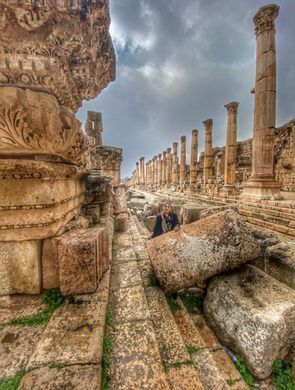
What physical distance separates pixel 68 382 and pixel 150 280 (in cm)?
145

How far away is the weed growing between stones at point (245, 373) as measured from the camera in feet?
4.82

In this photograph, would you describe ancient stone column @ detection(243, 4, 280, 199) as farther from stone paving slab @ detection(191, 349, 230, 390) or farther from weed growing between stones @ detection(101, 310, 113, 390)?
weed growing between stones @ detection(101, 310, 113, 390)

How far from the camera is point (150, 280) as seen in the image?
236 centimetres

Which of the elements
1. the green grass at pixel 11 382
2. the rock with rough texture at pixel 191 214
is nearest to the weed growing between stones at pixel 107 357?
the green grass at pixel 11 382

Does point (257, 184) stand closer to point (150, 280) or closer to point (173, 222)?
point (173, 222)

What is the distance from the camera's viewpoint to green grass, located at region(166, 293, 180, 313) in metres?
2.01

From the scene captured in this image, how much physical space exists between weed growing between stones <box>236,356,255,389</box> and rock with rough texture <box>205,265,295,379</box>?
1.9 inches

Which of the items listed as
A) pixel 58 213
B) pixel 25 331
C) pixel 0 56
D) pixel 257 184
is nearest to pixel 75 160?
pixel 58 213

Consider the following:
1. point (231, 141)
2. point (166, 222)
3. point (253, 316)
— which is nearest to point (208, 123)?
point (231, 141)

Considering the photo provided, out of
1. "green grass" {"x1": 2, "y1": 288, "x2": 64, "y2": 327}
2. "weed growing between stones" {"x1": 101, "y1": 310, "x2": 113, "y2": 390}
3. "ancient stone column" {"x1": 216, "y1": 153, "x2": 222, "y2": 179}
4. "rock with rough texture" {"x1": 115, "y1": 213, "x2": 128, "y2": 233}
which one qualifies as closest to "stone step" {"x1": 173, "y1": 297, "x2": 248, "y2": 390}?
"weed growing between stones" {"x1": 101, "y1": 310, "x2": 113, "y2": 390}

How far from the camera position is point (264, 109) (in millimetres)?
7453

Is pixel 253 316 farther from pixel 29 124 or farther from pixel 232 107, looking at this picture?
pixel 232 107

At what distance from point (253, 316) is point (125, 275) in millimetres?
1503

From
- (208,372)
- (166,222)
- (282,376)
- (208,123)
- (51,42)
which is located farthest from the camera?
(208,123)
